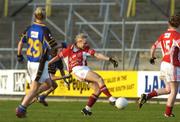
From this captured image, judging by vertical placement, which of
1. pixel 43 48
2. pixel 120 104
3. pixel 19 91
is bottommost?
pixel 19 91

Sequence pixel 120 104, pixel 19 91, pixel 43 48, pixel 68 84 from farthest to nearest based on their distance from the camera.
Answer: pixel 19 91
pixel 68 84
pixel 120 104
pixel 43 48

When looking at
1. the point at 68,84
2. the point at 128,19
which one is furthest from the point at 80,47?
the point at 128,19

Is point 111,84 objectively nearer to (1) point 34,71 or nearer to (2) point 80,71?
(2) point 80,71

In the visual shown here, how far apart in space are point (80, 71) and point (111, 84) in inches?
372

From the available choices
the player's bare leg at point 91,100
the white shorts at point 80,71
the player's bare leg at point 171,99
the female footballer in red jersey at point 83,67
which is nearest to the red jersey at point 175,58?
the player's bare leg at point 171,99

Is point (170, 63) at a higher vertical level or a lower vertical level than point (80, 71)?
higher

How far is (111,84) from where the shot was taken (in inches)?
1117

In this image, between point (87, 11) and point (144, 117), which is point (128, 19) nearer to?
point (87, 11)

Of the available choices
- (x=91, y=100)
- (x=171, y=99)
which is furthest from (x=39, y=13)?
(x=171, y=99)

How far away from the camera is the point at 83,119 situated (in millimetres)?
17078

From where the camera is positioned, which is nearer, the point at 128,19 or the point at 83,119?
the point at 83,119

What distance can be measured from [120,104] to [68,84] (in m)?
8.81

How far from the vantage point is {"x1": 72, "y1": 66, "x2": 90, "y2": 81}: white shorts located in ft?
61.9

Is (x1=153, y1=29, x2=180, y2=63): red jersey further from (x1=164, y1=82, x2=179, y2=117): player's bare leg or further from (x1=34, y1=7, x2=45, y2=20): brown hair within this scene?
(x1=34, y1=7, x2=45, y2=20): brown hair
